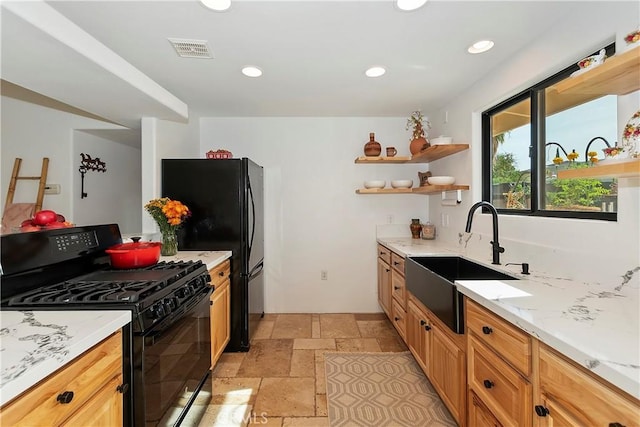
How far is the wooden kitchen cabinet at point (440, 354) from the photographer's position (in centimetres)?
156

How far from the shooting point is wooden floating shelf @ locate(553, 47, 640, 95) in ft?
3.53

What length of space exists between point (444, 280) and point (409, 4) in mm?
1504

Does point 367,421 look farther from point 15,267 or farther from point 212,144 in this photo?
point 212,144

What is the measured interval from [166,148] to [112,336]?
7.29ft

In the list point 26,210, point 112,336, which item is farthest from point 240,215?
point 26,210

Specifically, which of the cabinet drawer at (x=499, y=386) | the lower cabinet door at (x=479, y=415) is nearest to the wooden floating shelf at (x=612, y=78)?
the cabinet drawer at (x=499, y=386)

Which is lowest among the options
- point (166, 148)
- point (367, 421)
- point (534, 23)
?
point (367, 421)

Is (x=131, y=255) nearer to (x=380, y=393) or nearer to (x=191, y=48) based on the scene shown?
(x=191, y=48)

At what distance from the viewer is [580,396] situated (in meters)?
0.85

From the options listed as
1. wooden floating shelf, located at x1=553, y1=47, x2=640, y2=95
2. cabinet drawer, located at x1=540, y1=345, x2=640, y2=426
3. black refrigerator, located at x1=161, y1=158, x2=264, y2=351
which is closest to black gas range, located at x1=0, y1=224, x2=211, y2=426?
black refrigerator, located at x1=161, y1=158, x2=264, y2=351

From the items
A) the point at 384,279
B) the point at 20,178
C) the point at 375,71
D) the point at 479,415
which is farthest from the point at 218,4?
the point at 20,178

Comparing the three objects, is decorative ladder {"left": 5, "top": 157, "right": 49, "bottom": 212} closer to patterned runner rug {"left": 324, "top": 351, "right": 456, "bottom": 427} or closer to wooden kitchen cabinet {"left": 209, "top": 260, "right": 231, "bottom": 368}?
wooden kitchen cabinet {"left": 209, "top": 260, "right": 231, "bottom": 368}

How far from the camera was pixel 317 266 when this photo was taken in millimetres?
3633

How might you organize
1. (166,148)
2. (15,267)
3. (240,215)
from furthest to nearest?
1. (166,148)
2. (240,215)
3. (15,267)
